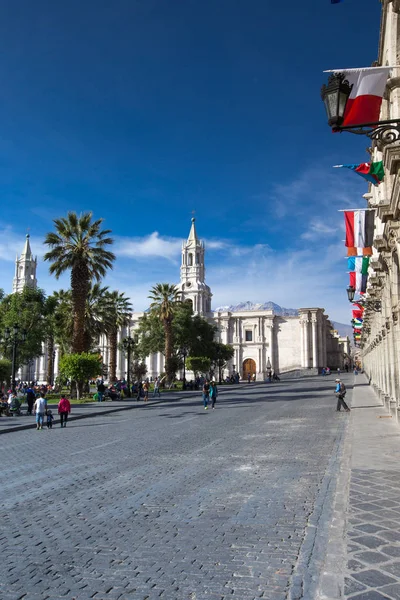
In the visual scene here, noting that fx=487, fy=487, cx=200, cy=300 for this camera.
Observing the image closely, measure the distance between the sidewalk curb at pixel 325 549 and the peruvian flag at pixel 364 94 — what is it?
532 cm

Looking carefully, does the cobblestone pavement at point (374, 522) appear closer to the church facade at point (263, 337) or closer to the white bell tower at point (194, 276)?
the church facade at point (263, 337)

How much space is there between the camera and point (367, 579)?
3867 mm

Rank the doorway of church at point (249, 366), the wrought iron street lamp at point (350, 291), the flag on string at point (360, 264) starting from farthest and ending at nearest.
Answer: the doorway of church at point (249, 366)
the wrought iron street lamp at point (350, 291)
the flag on string at point (360, 264)

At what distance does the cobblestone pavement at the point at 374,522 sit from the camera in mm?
3787

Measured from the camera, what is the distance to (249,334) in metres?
95.6

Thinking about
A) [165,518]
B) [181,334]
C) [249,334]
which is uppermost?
[249,334]

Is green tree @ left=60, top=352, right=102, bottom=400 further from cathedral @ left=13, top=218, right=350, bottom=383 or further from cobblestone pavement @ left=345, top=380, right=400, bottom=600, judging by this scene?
cathedral @ left=13, top=218, right=350, bottom=383

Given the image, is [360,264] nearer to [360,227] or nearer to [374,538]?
[360,227]

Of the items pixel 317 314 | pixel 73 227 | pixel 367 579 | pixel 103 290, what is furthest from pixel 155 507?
pixel 317 314

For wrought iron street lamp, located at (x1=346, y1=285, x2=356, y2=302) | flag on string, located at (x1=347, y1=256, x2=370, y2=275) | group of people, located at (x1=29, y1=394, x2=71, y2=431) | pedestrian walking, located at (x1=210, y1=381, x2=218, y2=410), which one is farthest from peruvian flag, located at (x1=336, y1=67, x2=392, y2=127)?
pedestrian walking, located at (x1=210, y1=381, x2=218, y2=410)

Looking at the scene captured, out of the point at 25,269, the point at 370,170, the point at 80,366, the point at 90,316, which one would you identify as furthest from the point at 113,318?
the point at 25,269

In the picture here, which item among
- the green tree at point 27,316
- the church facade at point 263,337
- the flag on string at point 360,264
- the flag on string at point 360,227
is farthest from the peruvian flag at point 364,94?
the church facade at point 263,337

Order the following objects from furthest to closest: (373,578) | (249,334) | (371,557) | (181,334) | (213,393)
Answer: (249,334) < (181,334) < (213,393) < (371,557) < (373,578)

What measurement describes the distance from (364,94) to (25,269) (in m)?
101
